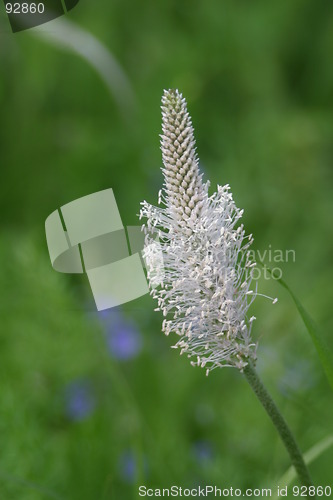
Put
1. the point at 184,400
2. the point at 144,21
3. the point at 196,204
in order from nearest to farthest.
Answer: the point at 196,204 → the point at 184,400 → the point at 144,21

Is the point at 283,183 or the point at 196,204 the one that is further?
the point at 283,183

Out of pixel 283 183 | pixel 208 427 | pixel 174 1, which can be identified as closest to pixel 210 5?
pixel 174 1

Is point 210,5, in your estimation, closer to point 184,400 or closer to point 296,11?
point 296,11

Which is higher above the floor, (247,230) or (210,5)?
(210,5)
